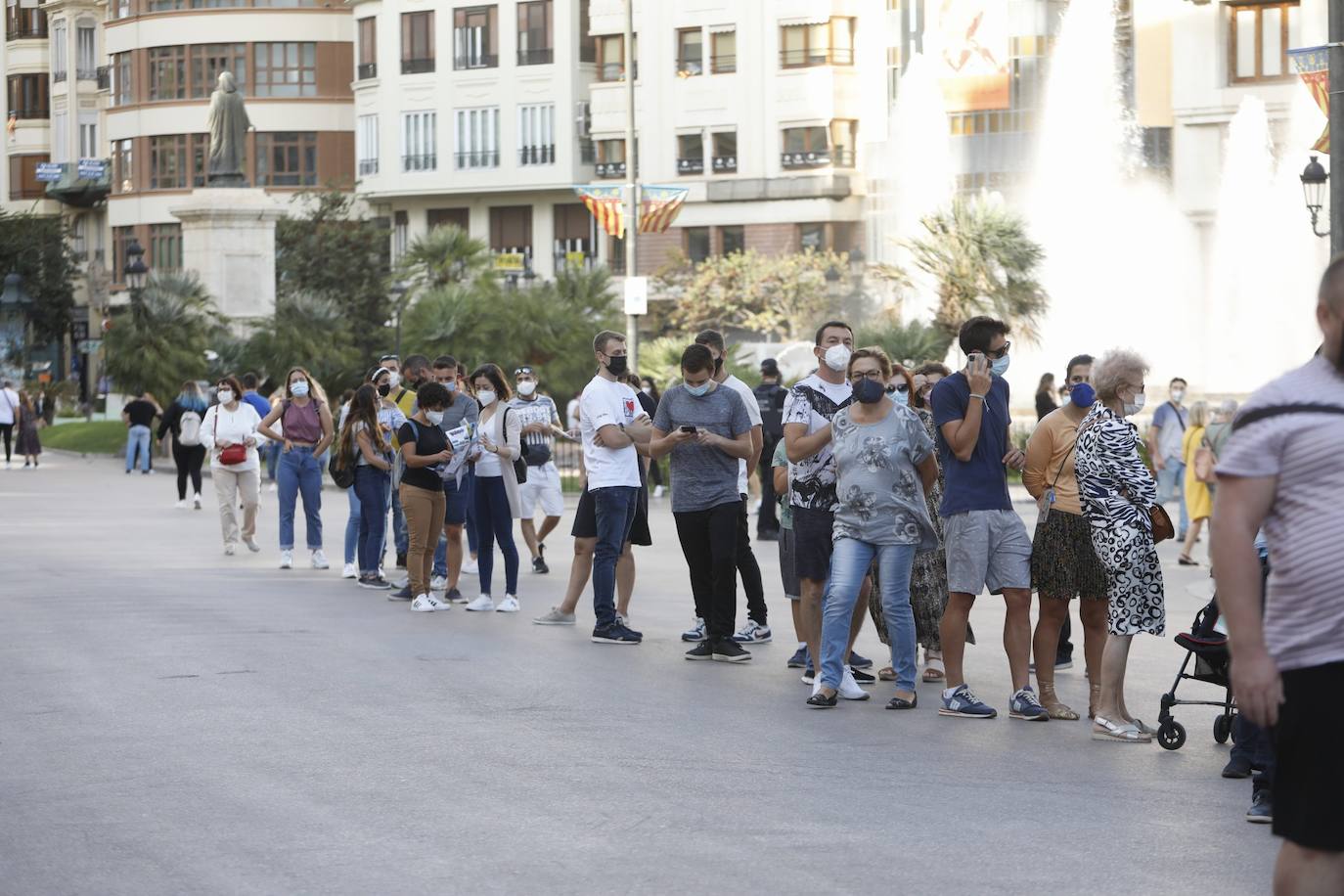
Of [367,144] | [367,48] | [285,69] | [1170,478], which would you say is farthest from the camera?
[285,69]

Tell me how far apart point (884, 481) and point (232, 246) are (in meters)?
36.7

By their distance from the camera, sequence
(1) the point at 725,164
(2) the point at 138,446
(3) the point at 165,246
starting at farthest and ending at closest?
1. (3) the point at 165,246
2. (1) the point at 725,164
3. (2) the point at 138,446

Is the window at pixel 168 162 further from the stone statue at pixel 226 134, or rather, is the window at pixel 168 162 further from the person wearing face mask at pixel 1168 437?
the person wearing face mask at pixel 1168 437

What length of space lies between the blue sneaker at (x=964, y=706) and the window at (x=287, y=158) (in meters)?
69.1

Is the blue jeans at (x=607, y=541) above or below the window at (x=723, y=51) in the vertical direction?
below

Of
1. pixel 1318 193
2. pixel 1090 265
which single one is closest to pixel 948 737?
pixel 1318 193

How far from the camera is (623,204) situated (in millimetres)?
34875

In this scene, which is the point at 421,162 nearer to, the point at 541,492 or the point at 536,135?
the point at 536,135

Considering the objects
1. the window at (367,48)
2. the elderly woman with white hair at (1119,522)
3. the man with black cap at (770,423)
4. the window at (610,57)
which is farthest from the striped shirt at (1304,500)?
the window at (367,48)

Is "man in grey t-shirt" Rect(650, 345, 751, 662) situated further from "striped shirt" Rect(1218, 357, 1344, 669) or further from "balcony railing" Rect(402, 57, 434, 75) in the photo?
"balcony railing" Rect(402, 57, 434, 75)

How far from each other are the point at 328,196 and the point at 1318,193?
166 ft

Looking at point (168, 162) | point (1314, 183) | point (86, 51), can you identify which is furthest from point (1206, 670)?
point (86, 51)

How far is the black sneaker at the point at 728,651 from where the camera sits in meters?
12.6

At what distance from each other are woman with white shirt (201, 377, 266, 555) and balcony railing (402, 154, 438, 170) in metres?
52.9
